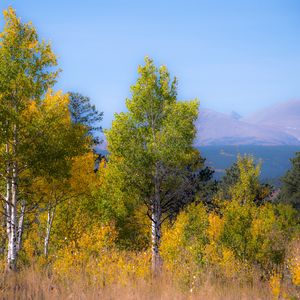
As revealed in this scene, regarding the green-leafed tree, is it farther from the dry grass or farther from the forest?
the dry grass

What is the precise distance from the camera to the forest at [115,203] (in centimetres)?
1146

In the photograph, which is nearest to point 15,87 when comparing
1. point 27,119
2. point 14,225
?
point 27,119

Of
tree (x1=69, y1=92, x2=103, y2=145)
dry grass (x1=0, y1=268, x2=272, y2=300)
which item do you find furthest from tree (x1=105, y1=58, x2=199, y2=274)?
tree (x1=69, y1=92, x2=103, y2=145)

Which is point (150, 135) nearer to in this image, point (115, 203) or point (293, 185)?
point (115, 203)

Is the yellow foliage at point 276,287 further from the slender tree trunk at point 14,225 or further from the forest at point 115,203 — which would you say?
the slender tree trunk at point 14,225

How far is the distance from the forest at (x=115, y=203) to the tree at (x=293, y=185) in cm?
2301

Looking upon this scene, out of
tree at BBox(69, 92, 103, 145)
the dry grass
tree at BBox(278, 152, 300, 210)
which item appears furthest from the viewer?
tree at BBox(278, 152, 300, 210)

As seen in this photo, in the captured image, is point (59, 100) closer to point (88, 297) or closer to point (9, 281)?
point (9, 281)

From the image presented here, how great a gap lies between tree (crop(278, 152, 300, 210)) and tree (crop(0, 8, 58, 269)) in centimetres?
4096

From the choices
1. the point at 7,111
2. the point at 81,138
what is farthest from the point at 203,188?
the point at 7,111

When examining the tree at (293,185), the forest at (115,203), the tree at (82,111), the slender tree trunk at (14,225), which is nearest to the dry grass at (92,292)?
the forest at (115,203)

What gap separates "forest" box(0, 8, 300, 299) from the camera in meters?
11.5

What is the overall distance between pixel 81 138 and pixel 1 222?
15.9 meters

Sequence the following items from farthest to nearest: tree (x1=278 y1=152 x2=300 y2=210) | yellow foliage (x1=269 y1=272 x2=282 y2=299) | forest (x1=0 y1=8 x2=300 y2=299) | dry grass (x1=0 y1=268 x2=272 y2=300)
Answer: tree (x1=278 y1=152 x2=300 y2=210), forest (x1=0 y1=8 x2=300 y2=299), dry grass (x1=0 y1=268 x2=272 y2=300), yellow foliage (x1=269 y1=272 x2=282 y2=299)
